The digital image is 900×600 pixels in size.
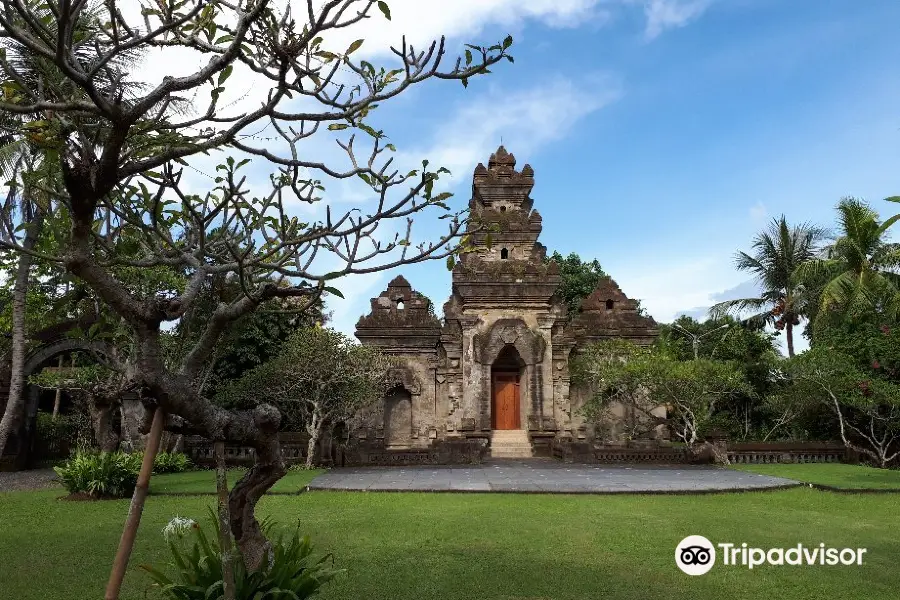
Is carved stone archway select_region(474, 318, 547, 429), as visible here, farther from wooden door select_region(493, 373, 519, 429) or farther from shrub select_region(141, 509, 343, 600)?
shrub select_region(141, 509, 343, 600)

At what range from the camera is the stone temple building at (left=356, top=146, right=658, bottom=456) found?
23203 millimetres

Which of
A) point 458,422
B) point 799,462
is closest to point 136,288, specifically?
point 458,422

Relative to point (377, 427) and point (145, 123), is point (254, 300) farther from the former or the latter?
point (377, 427)

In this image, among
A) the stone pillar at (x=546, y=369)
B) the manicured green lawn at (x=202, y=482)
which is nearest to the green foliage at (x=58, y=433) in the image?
the manicured green lawn at (x=202, y=482)

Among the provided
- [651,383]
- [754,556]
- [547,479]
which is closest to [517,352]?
[651,383]

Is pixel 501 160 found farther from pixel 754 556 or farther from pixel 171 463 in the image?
pixel 754 556

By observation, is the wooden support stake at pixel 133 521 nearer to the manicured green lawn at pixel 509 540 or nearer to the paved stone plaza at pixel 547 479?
the manicured green lawn at pixel 509 540

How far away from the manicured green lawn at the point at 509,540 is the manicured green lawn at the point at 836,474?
1.51m

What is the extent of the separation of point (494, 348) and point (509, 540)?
48.8ft

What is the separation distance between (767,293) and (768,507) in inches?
981

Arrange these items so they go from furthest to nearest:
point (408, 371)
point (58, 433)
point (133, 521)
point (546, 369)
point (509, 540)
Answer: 1. point (408, 371)
2. point (546, 369)
3. point (58, 433)
4. point (509, 540)
5. point (133, 521)

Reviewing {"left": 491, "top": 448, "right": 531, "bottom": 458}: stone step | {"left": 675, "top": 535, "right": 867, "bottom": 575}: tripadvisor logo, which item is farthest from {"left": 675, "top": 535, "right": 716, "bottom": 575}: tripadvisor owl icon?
{"left": 491, "top": 448, "right": 531, "bottom": 458}: stone step

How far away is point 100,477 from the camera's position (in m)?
12.4

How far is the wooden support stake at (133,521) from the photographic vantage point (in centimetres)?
388
